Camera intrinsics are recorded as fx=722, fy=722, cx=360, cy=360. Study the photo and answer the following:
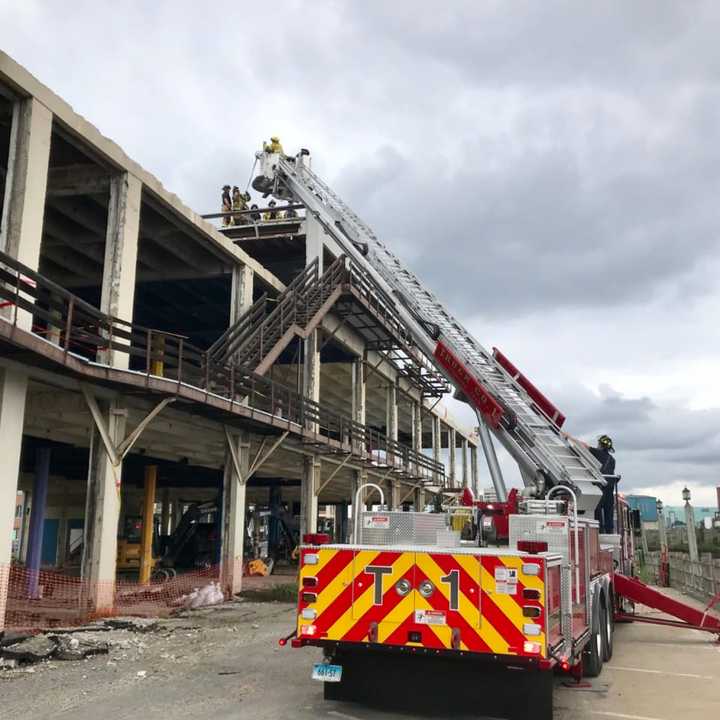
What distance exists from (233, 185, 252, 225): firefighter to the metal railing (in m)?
5.07

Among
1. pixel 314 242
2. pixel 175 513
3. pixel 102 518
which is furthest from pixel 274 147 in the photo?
pixel 175 513

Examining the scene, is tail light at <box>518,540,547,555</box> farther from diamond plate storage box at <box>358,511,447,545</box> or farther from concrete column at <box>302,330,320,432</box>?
concrete column at <box>302,330,320,432</box>

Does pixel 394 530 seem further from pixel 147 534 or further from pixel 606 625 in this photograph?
pixel 147 534

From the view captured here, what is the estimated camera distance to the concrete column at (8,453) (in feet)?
37.4

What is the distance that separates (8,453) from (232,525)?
25.3 feet

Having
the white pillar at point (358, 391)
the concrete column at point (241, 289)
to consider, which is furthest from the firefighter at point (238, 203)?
the white pillar at point (358, 391)

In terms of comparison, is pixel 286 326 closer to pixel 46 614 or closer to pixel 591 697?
pixel 46 614

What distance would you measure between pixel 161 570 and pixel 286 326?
8.45 metres

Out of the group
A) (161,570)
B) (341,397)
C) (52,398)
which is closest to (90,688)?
(52,398)

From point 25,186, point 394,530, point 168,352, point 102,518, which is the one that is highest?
point 25,186

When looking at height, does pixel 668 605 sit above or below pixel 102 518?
below

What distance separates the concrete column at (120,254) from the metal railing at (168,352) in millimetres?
458

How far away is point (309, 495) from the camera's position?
23.6 meters

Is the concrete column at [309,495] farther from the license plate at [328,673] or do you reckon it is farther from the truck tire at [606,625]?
the license plate at [328,673]
